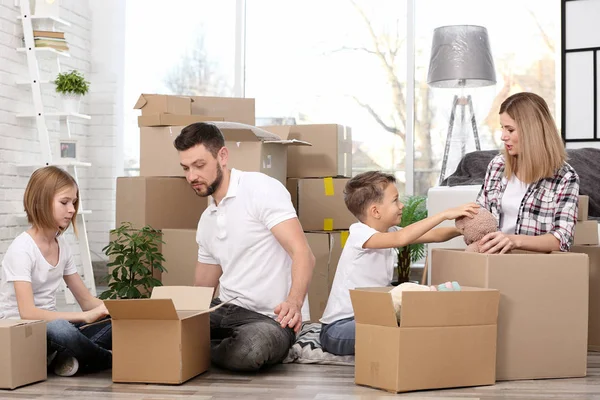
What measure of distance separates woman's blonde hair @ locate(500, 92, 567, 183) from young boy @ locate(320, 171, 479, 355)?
315mm

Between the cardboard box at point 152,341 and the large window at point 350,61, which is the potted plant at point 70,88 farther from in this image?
the cardboard box at point 152,341

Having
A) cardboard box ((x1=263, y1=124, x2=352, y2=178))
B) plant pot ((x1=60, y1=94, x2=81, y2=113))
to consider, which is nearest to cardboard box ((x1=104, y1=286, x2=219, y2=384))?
cardboard box ((x1=263, y1=124, x2=352, y2=178))

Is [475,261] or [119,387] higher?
[475,261]

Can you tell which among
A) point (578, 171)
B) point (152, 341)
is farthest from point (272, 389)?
point (578, 171)

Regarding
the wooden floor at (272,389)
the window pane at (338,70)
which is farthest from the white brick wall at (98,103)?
the wooden floor at (272,389)

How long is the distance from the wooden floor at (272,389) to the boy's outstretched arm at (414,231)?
43cm

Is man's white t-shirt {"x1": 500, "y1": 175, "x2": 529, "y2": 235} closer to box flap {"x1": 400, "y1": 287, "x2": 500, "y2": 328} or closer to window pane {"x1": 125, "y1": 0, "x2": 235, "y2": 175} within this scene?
box flap {"x1": 400, "y1": 287, "x2": 500, "y2": 328}

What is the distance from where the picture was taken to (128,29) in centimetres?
577

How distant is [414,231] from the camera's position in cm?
256

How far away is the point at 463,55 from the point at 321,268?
1599 mm

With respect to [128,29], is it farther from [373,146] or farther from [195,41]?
[373,146]

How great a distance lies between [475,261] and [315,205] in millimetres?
1642

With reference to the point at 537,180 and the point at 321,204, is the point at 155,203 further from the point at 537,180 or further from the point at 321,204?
the point at 537,180

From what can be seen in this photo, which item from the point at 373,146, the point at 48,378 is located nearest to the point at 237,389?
the point at 48,378
